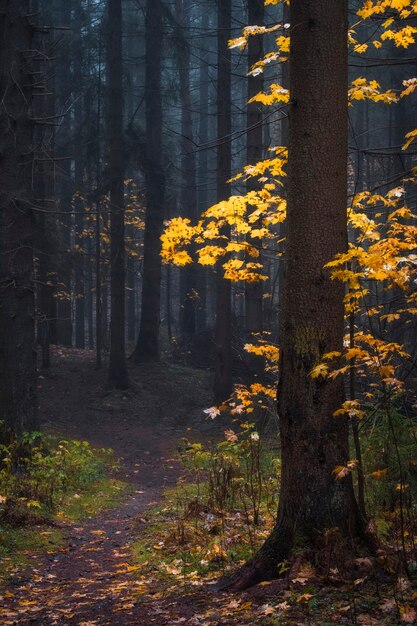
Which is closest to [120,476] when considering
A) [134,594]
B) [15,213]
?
[15,213]

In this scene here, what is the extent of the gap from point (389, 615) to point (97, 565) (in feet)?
12.1

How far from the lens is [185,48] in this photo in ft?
71.8

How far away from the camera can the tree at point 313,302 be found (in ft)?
16.3

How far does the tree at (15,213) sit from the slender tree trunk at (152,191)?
1150 centimetres

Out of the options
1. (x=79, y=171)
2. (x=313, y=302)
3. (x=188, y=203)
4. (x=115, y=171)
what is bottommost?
(x=313, y=302)

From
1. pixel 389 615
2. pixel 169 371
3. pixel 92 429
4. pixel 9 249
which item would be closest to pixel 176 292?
pixel 169 371

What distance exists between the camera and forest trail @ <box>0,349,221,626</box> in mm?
5316

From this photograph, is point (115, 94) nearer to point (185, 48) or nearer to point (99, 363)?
point (185, 48)

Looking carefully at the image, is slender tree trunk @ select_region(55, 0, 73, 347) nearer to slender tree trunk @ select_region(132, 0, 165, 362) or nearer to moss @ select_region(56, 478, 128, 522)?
slender tree trunk @ select_region(132, 0, 165, 362)

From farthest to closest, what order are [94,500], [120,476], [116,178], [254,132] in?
1. [116,178]
2. [254,132]
3. [120,476]
4. [94,500]

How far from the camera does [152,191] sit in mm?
22469

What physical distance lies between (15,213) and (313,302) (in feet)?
23.6

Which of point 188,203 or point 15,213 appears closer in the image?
point 15,213

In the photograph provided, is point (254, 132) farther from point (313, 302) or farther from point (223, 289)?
point (313, 302)
